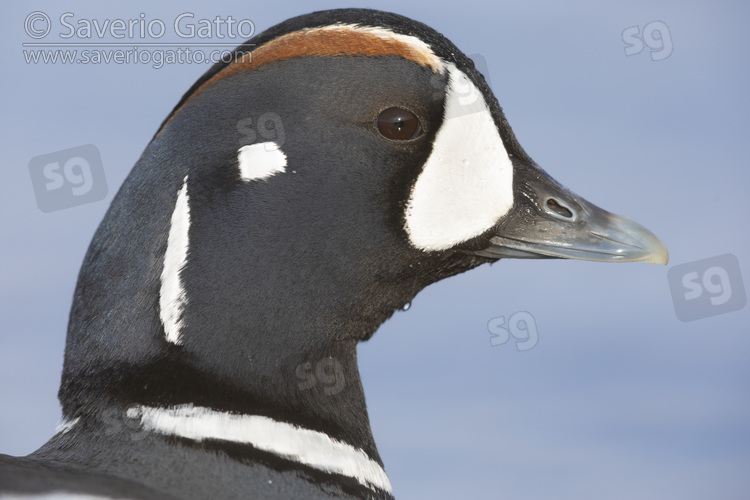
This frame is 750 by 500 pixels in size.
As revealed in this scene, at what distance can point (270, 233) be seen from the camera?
276 cm

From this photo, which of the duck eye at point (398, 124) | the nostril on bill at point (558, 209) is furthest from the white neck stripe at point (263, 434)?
the nostril on bill at point (558, 209)

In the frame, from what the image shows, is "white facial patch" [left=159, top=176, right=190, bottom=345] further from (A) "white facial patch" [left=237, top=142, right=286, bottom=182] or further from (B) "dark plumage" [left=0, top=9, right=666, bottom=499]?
(A) "white facial patch" [left=237, top=142, right=286, bottom=182]

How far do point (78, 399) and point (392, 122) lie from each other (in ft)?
3.84

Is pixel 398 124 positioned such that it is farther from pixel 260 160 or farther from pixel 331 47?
pixel 260 160

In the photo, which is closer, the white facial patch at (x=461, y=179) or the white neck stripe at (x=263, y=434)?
the white neck stripe at (x=263, y=434)

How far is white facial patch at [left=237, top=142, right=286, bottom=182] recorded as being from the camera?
2738 mm

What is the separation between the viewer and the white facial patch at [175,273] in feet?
8.60

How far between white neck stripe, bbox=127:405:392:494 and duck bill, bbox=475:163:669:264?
78 cm

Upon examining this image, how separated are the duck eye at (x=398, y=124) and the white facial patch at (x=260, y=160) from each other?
1.01 ft

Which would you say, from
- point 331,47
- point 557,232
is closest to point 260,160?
point 331,47

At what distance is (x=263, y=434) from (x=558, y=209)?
1.20 m

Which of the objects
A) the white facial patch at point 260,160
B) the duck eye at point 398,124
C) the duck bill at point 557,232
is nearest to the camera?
the white facial patch at point 260,160

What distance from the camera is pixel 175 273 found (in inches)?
104

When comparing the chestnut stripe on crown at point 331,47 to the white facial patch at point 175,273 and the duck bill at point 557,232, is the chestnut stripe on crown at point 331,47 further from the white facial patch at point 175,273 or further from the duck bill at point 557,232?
the duck bill at point 557,232
